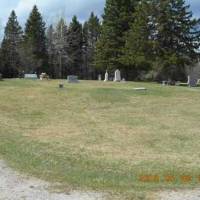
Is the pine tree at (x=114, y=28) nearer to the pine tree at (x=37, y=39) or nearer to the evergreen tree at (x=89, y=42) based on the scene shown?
the pine tree at (x=37, y=39)

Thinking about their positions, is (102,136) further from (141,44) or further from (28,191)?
(141,44)

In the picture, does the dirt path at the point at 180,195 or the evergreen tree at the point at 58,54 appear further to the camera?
the evergreen tree at the point at 58,54

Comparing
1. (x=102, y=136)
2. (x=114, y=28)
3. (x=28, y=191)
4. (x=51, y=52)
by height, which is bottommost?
(x=102, y=136)

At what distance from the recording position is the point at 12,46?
254 feet

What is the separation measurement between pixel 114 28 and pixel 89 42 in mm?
29092

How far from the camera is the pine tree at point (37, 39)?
74156 mm

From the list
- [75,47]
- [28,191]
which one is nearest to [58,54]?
[75,47]

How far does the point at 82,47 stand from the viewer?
273 feet

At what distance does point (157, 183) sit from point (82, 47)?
248ft

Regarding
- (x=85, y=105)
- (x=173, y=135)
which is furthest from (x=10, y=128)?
(x=85, y=105)

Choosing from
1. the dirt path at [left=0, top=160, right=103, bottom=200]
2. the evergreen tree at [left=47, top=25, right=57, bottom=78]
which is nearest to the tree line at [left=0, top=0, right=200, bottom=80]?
the evergreen tree at [left=47, top=25, right=57, bottom=78]

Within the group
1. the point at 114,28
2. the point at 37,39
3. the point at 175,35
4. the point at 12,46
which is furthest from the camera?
the point at 12,46

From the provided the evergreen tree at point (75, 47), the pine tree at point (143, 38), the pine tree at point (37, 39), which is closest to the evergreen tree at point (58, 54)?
the evergreen tree at point (75, 47)

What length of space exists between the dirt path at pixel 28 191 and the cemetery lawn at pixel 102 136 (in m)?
0.36
